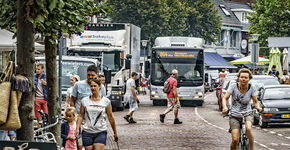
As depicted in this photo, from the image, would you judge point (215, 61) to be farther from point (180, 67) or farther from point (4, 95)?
point (4, 95)

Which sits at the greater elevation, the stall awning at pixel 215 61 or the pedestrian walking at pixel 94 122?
the stall awning at pixel 215 61

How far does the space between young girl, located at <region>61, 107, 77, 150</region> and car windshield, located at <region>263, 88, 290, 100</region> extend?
1149 centimetres

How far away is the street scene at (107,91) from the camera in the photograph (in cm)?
640

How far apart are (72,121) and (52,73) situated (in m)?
1.03

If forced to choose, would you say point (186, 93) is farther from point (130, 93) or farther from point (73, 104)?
point (73, 104)

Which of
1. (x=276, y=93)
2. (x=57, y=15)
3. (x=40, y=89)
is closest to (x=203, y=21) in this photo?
(x=276, y=93)

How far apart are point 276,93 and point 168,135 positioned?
5.08 meters

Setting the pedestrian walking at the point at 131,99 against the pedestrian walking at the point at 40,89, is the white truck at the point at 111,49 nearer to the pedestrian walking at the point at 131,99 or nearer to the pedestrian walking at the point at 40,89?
the pedestrian walking at the point at 131,99

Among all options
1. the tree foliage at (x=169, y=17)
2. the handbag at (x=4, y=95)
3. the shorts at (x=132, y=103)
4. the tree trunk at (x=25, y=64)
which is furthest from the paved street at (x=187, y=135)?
the tree foliage at (x=169, y=17)

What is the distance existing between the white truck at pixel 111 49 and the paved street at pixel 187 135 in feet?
10.9

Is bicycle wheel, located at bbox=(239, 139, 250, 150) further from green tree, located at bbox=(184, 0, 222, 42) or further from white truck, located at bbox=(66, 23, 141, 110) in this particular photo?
green tree, located at bbox=(184, 0, 222, 42)

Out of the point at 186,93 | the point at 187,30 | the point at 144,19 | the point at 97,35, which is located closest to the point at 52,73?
the point at 97,35

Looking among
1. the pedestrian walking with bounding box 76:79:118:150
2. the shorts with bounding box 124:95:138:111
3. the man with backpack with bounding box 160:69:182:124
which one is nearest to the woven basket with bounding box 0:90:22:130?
the pedestrian walking with bounding box 76:79:118:150

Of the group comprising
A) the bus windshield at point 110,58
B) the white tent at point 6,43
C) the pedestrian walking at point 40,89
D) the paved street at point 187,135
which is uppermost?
the white tent at point 6,43
